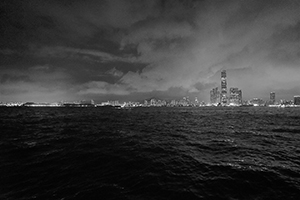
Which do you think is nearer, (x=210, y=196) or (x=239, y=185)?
(x=210, y=196)

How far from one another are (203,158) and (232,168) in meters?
2.98

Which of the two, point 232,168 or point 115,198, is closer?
point 115,198

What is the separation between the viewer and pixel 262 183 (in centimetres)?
1030

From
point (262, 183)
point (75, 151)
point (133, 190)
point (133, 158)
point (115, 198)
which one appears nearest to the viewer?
point (115, 198)

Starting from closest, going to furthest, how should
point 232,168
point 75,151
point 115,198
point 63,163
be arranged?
point 115,198, point 232,168, point 63,163, point 75,151

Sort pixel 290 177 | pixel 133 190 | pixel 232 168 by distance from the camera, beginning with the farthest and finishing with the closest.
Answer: pixel 232 168, pixel 290 177, pixel 133 190

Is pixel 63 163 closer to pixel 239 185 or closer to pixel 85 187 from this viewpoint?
pixel 85 187

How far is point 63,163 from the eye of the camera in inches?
551

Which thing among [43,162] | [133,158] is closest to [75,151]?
[43,162]

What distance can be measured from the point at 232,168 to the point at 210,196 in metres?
5.23

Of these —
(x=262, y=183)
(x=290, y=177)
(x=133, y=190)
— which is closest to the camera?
(x=133, y=190)

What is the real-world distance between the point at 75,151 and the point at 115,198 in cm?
1152

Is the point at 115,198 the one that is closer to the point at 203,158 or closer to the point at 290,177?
the point at 203,158

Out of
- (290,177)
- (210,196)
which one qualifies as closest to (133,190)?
Result: (210,196)
